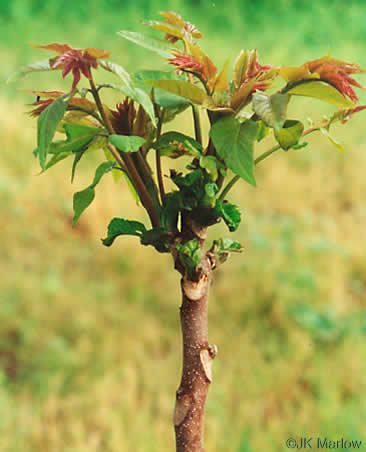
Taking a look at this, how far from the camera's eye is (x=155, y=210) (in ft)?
1.33

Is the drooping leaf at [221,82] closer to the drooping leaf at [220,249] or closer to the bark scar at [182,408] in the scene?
the drooping leaf at [220,249]

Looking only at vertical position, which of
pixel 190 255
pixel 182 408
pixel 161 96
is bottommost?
pixel 182 408

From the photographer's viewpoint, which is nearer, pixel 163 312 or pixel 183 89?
pixel 183 89

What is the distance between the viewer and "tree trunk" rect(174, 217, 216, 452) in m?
0.40

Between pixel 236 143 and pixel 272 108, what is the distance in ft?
0.12

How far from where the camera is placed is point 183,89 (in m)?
0.34

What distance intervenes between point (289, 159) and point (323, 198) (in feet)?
0.93

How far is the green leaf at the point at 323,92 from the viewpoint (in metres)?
0.33

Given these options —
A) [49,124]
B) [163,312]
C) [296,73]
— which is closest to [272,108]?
[296,73]

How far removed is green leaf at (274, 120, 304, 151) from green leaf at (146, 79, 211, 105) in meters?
0.05

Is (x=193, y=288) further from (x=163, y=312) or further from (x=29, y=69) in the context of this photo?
(x=163, y=312)

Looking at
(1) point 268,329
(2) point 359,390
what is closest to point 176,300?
(1) point 268,329

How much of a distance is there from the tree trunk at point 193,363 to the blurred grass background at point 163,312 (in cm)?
101

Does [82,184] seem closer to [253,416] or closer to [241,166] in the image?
[253,416]
